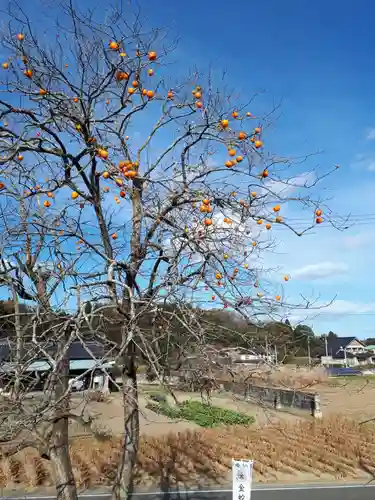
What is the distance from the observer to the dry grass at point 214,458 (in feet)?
34.1

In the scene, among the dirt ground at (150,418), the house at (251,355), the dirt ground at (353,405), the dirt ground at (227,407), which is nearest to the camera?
Answer: the house at (251,355)

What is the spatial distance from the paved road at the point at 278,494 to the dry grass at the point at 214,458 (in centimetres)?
62

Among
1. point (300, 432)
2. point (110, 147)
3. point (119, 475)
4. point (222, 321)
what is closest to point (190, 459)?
point (300, 432)

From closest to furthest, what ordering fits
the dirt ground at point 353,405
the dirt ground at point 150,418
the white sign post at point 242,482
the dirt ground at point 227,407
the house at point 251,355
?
1. the house at point 251,355
2. the white sign post at point 242,482
3. the dirt ground at point 150,418
4. the dirt ground at point 227,407
5. the dirt ground at point 353,405

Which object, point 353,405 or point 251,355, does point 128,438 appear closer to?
point 251,355

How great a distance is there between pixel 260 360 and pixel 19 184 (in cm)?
281

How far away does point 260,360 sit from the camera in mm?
4082

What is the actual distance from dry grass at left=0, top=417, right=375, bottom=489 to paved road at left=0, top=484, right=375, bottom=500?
0.62 m

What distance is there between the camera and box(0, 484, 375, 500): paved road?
940 cm

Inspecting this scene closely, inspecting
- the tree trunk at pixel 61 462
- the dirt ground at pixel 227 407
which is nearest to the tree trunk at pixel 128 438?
the tree trunk at pixel 61 462

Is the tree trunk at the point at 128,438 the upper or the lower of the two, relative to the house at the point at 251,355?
lower

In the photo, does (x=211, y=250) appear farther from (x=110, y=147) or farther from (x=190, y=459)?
(x=190, y=459)

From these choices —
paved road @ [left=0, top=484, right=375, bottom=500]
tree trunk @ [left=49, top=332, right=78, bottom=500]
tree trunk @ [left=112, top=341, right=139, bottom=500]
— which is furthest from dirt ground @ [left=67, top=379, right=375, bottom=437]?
tree trunk @ [left=49, top=332, right=78, bottom=500]

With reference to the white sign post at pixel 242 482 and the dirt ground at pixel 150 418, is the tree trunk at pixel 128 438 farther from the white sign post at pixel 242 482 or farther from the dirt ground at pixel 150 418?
the dirt ground at pixel 150 418
